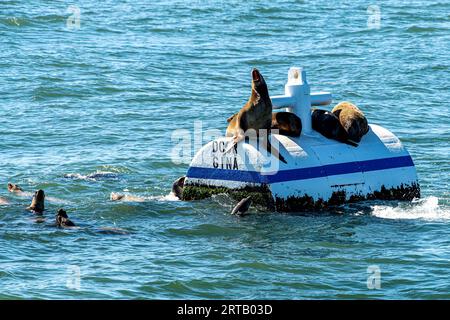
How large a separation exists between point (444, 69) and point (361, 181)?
13.5 metres

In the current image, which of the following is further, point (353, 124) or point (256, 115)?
point (353, 124)

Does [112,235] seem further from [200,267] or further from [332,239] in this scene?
[332,239]

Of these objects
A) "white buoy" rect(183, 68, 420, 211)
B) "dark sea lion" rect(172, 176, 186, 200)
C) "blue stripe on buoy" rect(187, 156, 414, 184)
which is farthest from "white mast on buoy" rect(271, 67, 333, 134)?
"dark sea lion" rect(172, 176, 186, 200)

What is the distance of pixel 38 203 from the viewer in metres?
16.2

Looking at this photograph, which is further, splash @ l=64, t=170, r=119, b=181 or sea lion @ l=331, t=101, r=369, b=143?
splash @ l=64, t=170, r=119, b=181

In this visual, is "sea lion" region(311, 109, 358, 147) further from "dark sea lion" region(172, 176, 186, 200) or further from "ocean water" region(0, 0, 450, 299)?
"dark sea lion" region(172, 176, 186, 200)

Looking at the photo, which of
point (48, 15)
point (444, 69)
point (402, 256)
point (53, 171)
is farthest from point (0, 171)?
point (48, 15)

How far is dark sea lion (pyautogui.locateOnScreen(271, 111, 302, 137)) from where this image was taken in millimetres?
16422

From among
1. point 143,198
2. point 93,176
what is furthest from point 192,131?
point 143,198

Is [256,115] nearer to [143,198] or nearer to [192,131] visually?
[143,198]

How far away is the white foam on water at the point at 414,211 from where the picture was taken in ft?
52.9

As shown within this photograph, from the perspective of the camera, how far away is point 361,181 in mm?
16578

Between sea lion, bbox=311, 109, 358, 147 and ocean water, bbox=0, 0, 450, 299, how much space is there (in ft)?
3.42

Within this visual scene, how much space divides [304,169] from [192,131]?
8003 mm
